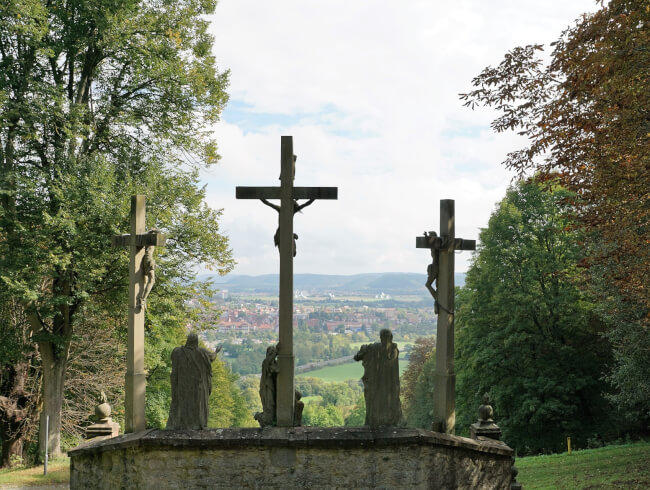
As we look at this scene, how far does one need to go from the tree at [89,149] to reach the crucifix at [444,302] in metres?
8.30

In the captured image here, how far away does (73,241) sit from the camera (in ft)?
43.2

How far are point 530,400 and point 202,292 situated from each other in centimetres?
1152

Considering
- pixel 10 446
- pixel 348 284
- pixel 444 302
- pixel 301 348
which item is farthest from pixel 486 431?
pixel 348 284

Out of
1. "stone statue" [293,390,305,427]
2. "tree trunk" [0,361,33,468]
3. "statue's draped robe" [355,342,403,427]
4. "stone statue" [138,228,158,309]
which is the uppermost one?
"stone statue" [138,228,158,309]

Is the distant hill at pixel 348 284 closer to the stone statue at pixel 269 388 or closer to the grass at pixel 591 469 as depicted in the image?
the grass at pixel 591 469

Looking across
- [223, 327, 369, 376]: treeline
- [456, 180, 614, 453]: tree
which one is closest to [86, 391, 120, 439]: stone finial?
[456, 180, 614, 453]: tree

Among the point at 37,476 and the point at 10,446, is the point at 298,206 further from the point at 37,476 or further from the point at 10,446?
the point at 10,446

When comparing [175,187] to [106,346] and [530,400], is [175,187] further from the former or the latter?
[530,400]

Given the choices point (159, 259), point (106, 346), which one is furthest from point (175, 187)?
point (106, 346)

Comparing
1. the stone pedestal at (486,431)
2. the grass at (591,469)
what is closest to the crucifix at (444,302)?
the stone pedestal at (486,431)

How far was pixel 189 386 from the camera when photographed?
707 centimetres

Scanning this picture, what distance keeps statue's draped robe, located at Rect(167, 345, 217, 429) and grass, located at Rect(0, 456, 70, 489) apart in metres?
7.73

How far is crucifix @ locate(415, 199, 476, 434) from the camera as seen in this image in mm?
7641

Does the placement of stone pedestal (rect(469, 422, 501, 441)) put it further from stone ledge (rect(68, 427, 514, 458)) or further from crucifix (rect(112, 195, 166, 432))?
crucifix (rect(112, 195, 166, 432))
